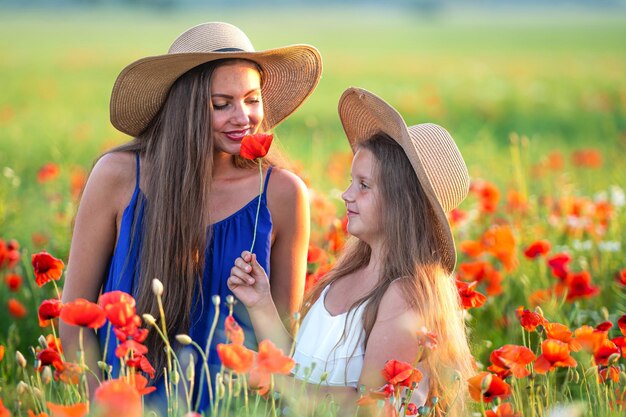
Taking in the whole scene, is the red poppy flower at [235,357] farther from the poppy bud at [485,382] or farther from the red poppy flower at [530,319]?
the red poppy flower at [530,319]

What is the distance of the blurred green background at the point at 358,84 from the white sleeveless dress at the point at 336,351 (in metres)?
1.59

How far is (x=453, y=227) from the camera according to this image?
3965mm

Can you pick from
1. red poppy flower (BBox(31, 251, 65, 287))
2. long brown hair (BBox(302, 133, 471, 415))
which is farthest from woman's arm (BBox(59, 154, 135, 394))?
long brown hair (BBox(302, 133, 471, 415))

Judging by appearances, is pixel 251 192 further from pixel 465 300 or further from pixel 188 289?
pixel 465 300

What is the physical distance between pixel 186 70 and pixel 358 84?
43.1ft

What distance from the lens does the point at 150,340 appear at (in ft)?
9.12

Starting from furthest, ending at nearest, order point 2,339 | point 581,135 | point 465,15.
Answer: point 465,15
point 581,135
point 2,339

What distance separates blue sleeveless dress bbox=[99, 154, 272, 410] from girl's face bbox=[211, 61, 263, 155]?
0.20m

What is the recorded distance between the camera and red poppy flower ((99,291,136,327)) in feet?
5.89

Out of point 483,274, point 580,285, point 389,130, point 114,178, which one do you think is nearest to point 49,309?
point 114,178

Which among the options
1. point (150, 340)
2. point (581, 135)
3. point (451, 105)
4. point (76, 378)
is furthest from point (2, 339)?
point (451, 105)

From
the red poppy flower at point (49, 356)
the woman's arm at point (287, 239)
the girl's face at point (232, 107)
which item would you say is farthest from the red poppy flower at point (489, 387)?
the girl's face at point (232, 107)

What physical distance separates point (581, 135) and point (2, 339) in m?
8.24

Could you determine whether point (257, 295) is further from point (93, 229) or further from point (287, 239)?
point (93, 229)
